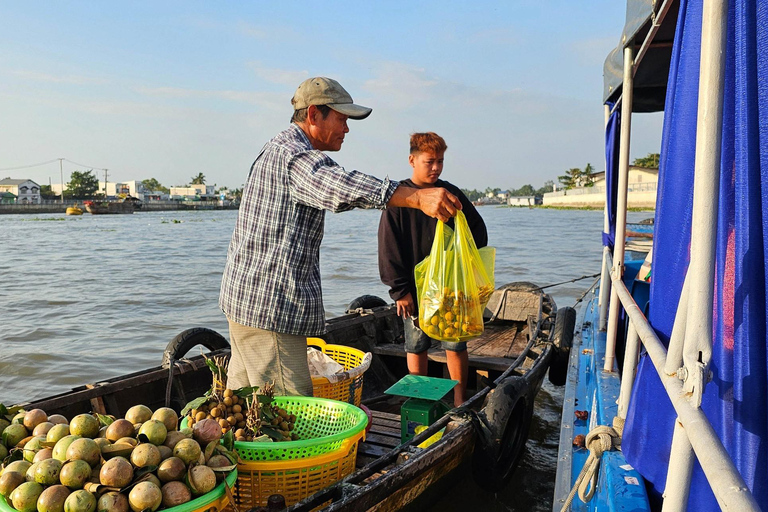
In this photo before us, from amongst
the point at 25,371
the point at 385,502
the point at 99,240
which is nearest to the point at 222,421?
the point at 385,502

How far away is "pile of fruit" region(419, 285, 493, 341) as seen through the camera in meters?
3.34

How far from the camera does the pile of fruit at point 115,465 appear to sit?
6.00 feet

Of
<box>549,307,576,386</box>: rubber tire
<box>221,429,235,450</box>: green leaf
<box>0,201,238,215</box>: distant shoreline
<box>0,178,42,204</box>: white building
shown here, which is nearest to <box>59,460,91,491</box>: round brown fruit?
<box>221,429,235,450</box>: green leaf

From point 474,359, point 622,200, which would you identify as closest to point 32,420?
point 622,200

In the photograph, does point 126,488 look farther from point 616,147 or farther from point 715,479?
point 616,147

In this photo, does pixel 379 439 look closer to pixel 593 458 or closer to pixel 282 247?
pixel 282 247

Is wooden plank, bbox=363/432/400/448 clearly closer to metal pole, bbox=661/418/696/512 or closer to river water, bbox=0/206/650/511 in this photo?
river water, bbox=0/206/650/511

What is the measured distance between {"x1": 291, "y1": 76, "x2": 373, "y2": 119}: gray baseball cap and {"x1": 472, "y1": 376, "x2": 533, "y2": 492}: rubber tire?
6.29 feet

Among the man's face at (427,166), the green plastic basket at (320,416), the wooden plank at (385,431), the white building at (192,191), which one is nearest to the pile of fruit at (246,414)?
the green plastic basket at (320,416)

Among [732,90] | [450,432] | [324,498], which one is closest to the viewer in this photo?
[732,90]

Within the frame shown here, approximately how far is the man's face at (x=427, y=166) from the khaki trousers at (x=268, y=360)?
153cm

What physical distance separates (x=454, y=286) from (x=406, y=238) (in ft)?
2.92

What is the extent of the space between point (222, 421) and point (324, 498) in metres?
0.57

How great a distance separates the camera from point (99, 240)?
90.7 ft
